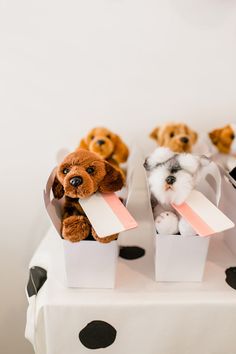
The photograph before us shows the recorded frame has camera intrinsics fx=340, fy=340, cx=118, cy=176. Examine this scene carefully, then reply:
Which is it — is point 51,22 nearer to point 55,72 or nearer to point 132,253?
point 55,72

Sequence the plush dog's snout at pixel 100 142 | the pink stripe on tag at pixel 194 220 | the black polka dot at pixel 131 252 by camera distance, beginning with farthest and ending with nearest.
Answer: the plush dog's snout at pixel 100 142 < the black polka dot at pixel 131 252 < the pink stripe on tag at pixel 194 220

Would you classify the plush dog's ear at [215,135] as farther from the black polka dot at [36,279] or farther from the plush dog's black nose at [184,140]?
the black polka dot at [36,279]

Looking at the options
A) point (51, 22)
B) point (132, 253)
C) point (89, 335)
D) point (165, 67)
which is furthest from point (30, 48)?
point (89, 335)

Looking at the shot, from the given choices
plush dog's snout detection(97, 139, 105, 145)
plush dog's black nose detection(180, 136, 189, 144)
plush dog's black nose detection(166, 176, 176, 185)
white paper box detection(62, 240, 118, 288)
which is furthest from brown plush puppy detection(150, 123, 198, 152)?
white paper box detection(62, 240, 118, 288)

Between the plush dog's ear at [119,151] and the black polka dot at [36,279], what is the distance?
0.36 meters

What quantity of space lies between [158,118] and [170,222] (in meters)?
0.45

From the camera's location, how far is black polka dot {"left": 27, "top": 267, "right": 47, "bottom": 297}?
657 mm

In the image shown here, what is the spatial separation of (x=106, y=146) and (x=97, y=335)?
1.43ft

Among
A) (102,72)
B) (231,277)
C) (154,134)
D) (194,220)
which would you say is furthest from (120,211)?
(102,72)

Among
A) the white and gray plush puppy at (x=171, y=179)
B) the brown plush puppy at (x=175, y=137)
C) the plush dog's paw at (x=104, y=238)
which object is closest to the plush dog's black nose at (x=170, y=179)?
the white and gray plush puppy at (x=171, y=179)

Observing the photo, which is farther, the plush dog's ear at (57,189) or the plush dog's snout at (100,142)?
the plush dog's snout at (100,142)

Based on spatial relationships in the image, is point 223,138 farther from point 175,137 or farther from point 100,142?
point 100,142

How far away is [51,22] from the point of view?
0.91 meters

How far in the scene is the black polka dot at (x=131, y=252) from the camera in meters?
0.73
